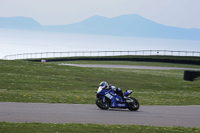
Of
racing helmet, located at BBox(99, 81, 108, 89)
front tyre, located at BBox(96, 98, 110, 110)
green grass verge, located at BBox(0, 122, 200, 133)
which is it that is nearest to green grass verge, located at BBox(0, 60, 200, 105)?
front tyre, located at BBox(96, 98, 110, 110)

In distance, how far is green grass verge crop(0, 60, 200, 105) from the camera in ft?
71.6

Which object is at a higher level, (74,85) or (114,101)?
(114,101)

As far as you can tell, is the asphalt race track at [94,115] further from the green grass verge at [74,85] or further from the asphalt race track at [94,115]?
the green grass verge at [74,85]

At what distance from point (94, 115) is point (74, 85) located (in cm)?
1544

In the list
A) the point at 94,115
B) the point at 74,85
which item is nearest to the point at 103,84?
the point at 94,115

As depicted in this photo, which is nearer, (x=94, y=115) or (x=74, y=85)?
(x=94, y=115)

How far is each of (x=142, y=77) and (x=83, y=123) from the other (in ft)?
88.4

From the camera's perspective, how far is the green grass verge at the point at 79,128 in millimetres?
11719

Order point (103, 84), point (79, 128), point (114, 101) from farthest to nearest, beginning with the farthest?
point (114, 101)
point (103, 84)
point (79, 128)

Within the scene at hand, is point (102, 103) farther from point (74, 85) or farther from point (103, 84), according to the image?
point (74, 85)

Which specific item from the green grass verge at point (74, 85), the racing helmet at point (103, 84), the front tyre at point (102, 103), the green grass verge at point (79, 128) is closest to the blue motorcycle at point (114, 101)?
the front tyre at point (102, 103)

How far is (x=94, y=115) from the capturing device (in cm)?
1554

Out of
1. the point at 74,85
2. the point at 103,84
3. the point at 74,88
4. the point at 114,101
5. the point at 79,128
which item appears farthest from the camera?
the point at 74,85

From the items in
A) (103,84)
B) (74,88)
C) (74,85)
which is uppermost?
(103,84)
